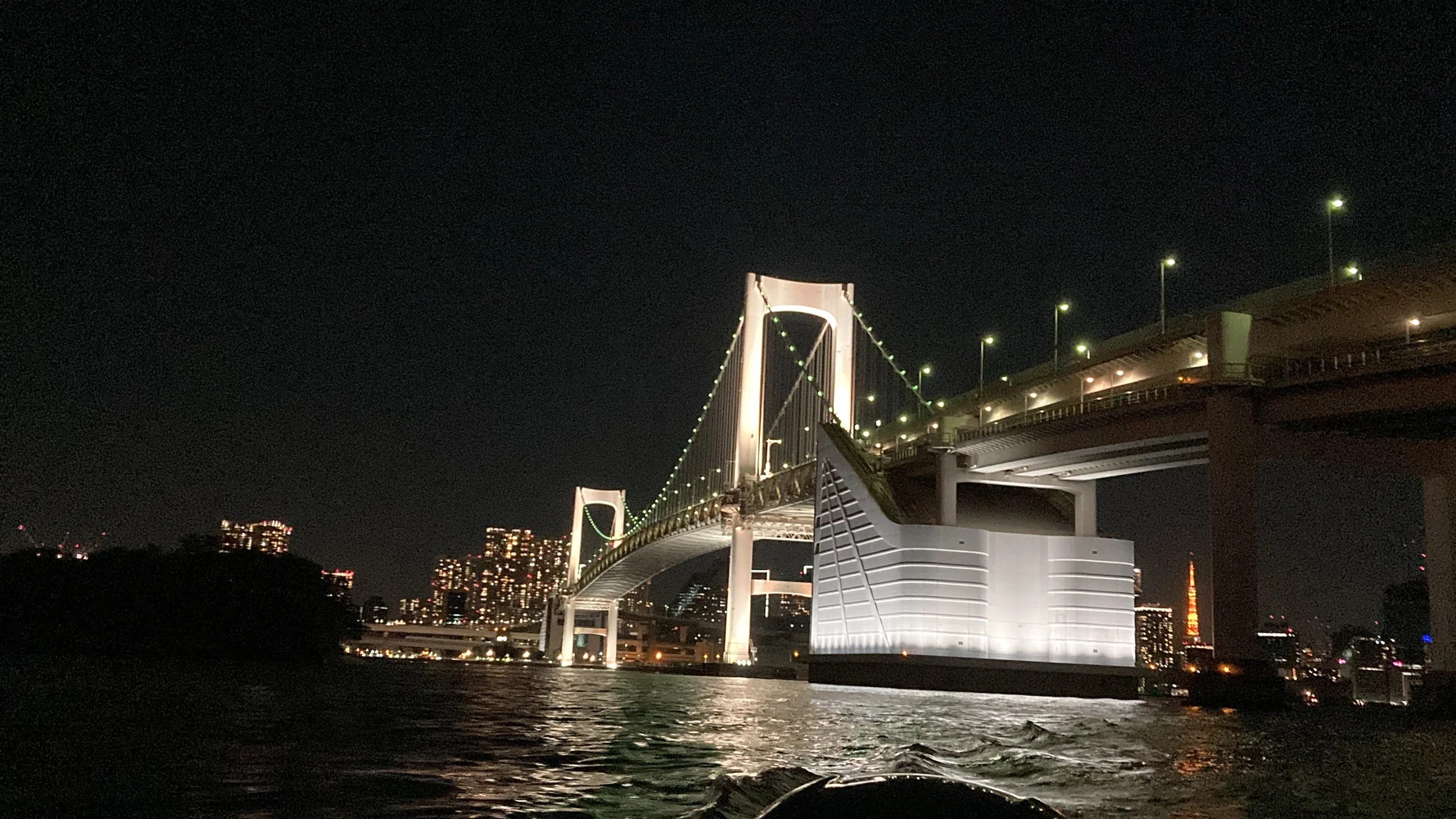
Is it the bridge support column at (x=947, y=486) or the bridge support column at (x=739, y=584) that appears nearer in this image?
the bridge support column at (x=947, y=486)

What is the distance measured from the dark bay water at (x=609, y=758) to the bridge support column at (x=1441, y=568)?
37.5 feet

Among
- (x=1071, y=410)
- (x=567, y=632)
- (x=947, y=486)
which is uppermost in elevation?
(x=1071, y=410)

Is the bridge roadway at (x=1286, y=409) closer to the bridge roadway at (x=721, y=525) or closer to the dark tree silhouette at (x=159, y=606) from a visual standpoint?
the bridge roadway at (x=721, y=525)

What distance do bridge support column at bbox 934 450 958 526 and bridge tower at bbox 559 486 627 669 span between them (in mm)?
48452

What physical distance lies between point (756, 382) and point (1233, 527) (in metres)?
30.2

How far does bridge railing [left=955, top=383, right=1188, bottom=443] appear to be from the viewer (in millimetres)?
33591

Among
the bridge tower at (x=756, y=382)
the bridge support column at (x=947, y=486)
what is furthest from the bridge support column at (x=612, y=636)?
the bridge support column at (x=947, y=486)

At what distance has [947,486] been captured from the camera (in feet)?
140

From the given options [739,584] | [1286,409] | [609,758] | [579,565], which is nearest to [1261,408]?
[1286,409]

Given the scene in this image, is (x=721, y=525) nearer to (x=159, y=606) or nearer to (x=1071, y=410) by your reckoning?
(x=1071, y=410)

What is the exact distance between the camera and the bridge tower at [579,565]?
9262cm

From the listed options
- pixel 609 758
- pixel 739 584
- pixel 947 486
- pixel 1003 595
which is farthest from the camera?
pixel 739 584

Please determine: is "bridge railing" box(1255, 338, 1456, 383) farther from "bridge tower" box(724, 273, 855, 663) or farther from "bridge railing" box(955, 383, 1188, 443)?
"bridge tower" box(724, 273, 855, 663)

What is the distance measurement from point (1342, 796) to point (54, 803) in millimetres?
8282
